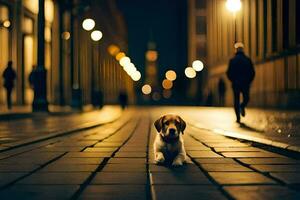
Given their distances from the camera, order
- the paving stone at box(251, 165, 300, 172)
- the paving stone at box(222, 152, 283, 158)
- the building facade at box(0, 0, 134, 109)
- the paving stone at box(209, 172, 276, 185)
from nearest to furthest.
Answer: the paving stone at box(209, 172, 276, 185)
the paving stone at box(251, 165, 300, 172)
the paving stone at box(222, 152, 283, 158)
the building facade at box(0, 0, 134, 109)

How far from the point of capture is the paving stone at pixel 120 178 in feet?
18.4

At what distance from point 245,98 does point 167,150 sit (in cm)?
904

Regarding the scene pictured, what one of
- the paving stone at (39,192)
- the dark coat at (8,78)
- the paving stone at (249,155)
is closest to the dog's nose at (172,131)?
the paving stone at (39,192)

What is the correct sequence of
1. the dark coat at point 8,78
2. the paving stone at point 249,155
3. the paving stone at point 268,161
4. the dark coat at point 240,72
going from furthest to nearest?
the dark coat at point 8,78 < the dark coat at point 240,72 < the paving stone at point 249,155 < the paving stone at point 268,161

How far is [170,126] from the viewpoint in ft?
21.5

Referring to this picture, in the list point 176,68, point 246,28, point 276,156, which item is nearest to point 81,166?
point 276,156

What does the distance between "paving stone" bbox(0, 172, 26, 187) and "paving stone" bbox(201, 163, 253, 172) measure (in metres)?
2.03

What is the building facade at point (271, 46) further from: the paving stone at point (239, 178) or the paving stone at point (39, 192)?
the paving stone at point (39, 192)

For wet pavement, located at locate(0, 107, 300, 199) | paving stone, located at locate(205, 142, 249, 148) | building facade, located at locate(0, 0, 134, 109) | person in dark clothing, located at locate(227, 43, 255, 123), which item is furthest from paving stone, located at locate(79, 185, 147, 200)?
building facade, located at locate(0, 0, 134, 109)

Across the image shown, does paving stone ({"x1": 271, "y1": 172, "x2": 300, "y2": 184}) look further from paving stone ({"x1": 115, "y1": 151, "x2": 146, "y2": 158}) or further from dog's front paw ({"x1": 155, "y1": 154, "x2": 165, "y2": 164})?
paving stone ({"x1": 115, "y1": 151, "x2": 146, "y2": 158})

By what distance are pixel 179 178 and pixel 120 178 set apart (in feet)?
1.90

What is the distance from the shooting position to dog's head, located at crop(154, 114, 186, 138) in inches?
258

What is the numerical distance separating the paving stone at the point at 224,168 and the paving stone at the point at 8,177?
203 centimetres

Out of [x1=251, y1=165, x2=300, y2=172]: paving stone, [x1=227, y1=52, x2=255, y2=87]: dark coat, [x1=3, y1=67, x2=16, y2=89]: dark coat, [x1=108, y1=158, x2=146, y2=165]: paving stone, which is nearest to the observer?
[x1=251, y1=165, x2=300, y2=172]: paving stone
